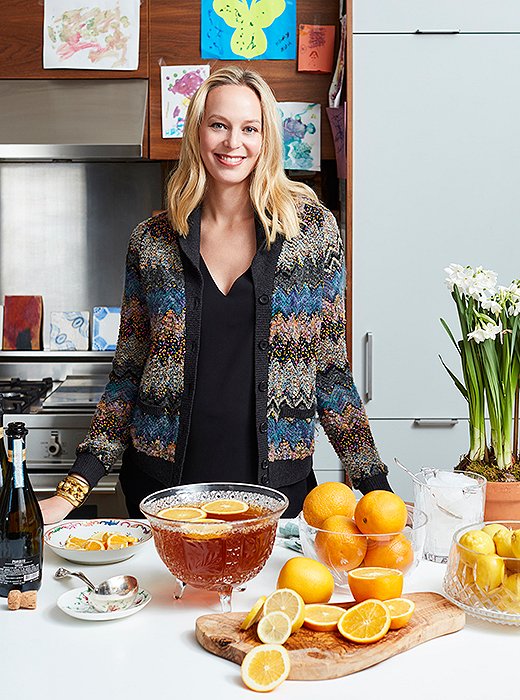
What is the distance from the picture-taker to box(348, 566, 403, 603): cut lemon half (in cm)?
113

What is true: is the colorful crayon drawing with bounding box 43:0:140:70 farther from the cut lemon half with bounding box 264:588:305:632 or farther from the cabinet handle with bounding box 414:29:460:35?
the cut lemon half with bounding box 264:588:305:632

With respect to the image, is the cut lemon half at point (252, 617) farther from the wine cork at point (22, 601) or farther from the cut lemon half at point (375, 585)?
the wine cork at point (22, 601)

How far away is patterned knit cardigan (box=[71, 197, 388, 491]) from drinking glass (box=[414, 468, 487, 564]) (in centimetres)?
44

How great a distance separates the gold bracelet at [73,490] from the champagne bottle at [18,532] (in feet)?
1.26

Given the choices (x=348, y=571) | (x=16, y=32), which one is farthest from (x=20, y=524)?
(x=16, y=32)

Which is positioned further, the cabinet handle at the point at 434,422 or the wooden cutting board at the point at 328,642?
the cabinet handle at the point at 434,422

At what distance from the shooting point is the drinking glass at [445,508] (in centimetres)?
136

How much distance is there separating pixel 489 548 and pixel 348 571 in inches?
7.3

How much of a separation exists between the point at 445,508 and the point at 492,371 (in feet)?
0.85

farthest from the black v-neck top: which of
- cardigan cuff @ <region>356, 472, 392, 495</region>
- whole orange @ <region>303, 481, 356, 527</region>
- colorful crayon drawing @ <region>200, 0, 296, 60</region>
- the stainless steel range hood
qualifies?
colorful crayon drawing @ <region>200, 0, 296, 60</region>

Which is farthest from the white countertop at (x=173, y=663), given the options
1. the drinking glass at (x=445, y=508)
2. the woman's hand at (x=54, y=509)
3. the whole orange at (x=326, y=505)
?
the woman's hand at (x=54, y=509)

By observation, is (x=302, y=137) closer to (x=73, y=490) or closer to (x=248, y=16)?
(x=248, y=16)

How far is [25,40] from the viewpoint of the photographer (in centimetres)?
289

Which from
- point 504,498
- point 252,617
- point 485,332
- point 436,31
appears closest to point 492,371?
point 485,332
